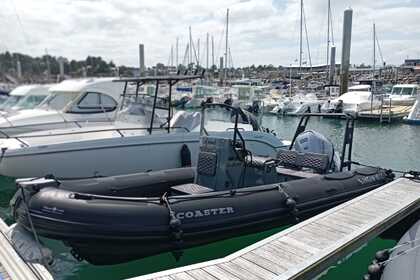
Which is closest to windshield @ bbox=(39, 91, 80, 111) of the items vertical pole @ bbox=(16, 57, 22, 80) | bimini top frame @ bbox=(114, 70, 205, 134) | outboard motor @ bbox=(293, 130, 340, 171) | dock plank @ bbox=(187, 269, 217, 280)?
bimini top frame @ bbox=(114, 70, 205, 134)

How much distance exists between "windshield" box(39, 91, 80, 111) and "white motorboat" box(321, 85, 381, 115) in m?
18.6

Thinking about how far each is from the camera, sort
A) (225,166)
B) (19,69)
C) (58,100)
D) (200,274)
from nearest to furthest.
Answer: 1. (200,274)
2. (225,166)
3. (58,100)
4. (19,69)

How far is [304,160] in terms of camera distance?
6961mm

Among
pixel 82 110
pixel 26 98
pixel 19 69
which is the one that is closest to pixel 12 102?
pixel 26 98

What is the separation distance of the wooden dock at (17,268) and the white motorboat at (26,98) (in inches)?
435

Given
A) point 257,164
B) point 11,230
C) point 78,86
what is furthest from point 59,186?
point 78,86

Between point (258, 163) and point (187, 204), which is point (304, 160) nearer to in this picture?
point (258, 163)

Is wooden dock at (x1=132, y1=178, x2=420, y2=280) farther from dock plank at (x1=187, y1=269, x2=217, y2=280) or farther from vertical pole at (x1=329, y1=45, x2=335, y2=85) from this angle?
vertical pole at (x1=329, y1=45, x2=335, y2=85)

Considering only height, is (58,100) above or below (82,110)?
above

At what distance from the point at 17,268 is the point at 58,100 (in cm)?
902

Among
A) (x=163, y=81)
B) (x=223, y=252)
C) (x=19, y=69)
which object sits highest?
(x=19, y=69)

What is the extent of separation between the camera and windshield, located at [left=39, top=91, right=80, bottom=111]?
12023 millimetres

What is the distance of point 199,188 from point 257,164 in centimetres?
111

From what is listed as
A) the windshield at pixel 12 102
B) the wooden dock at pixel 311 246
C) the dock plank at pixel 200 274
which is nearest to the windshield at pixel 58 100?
the windshield at pixel 12 102
